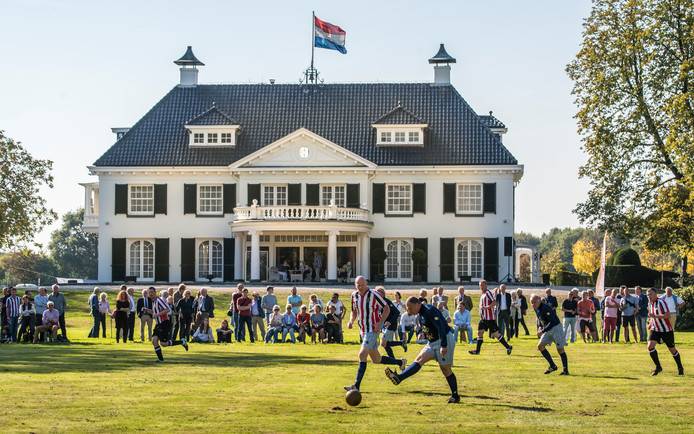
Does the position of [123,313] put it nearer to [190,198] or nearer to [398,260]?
[190,198]

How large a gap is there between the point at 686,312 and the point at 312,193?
22.3 m

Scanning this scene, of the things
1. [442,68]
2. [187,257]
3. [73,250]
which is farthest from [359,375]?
[73,250]

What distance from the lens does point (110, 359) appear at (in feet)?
85.8

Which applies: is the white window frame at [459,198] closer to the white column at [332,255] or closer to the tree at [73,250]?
the white column at [332,255]

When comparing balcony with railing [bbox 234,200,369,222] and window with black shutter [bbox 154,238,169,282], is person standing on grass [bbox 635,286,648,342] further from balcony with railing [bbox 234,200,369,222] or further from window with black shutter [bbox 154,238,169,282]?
window with black shutter [bbox 154,238,169,282]

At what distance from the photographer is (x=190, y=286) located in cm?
5519

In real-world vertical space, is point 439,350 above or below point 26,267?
below

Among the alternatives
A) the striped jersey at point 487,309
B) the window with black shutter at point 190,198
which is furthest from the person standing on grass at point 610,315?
the window with black shutter at point 190,198

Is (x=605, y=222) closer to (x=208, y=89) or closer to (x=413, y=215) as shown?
(x=413, y=215)

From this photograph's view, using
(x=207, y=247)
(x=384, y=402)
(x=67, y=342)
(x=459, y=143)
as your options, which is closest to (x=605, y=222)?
(x=459, y=143)

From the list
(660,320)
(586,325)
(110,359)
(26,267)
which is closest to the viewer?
(660,320)

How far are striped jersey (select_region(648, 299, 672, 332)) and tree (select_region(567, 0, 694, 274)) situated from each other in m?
24.6

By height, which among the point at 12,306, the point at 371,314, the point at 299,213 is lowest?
the point at 12,306

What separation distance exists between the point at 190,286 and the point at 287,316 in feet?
68.6
